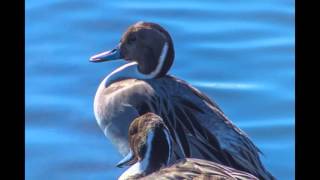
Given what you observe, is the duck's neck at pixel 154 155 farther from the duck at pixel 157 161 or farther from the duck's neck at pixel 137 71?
the duck's neck at pixel 137 71

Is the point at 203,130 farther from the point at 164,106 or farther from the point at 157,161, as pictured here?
the point at 157,161

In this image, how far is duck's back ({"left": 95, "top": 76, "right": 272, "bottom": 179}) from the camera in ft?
10.3

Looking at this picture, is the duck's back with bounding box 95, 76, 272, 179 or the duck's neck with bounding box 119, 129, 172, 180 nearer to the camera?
the duck's neck with bounding box 119, 129, 172, 180

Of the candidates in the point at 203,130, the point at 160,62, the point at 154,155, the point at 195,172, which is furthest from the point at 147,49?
the point at 195,172

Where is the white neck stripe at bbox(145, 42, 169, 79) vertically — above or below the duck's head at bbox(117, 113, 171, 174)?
above

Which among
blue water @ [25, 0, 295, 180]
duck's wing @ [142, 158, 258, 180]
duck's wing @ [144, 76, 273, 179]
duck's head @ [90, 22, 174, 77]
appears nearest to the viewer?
duck's wing @ [142, 158, 258, 180]

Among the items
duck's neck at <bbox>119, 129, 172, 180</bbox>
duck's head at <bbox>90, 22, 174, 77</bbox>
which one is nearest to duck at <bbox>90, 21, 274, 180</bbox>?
duck's head at <bbox>90, 22, 174, 77</bbox>

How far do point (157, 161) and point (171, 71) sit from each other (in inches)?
60.4

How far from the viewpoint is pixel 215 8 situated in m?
5.29

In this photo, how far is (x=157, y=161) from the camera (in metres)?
2.72

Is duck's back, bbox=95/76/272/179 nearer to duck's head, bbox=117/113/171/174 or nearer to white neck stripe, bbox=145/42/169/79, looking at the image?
white neck stripe, bbox=145/42/169/79

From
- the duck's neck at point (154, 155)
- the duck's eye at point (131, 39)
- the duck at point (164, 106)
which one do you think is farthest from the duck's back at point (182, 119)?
the duck's neck at point (154, 155)

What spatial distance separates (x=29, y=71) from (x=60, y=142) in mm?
663
